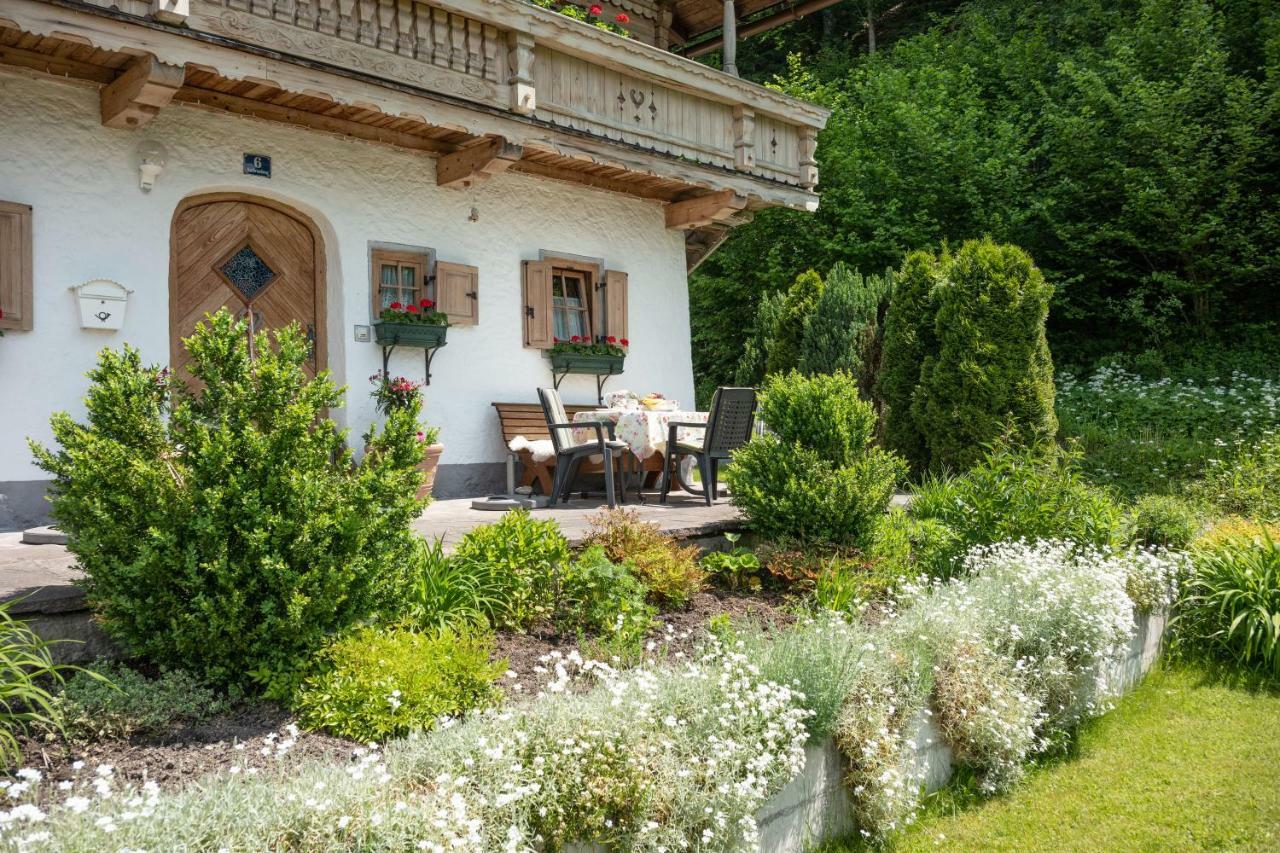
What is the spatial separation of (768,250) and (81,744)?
17984 mm

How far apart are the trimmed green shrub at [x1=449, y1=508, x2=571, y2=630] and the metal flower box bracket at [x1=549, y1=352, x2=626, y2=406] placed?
5.05 m

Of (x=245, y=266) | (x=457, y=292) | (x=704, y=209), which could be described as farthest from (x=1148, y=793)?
(x=704, y=209)

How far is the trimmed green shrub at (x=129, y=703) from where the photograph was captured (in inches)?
120

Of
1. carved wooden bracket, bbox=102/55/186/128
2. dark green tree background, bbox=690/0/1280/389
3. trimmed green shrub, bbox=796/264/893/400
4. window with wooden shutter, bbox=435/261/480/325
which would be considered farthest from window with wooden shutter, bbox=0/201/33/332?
dark green tree background, bbox=690/0/1280/389

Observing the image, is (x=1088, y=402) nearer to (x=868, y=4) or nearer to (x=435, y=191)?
(x=435, y=191)

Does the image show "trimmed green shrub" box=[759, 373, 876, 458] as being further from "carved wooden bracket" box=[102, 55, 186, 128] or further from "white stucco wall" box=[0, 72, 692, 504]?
"carved wooden bracket" box=[102, 55, 186, 128]

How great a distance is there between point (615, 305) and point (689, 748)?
762cm

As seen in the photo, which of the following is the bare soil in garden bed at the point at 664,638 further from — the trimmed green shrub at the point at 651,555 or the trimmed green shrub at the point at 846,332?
the trimmed green shrub at the point at 846,332

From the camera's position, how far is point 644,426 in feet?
26.1

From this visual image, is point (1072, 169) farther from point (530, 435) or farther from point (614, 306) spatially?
point (530, 435)

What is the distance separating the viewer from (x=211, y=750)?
2.97m

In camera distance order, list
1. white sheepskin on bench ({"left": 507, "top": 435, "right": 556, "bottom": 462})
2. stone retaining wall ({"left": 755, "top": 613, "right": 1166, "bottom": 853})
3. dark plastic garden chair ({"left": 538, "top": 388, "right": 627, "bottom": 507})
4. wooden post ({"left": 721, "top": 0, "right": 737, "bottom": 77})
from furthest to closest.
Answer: wooden post ({"left": 721, "top": 0, "right": 737, "bottom": 77}), white sheepskin on bench ({"left": 507, "top": 435, "right": 556, "bottom": 462}), dark plastic garden chair ({"left": 538, "top": 388, "right": 627, "bottom": 507}), stone retaining wall ({"left": 755, "top": 613, "right": 1166, "bottom": 853})

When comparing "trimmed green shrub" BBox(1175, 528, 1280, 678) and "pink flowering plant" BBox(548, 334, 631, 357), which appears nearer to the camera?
"trimmed green shrub" BBox(1175, 528, 1280, 678)

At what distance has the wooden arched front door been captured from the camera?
7.72 metres
